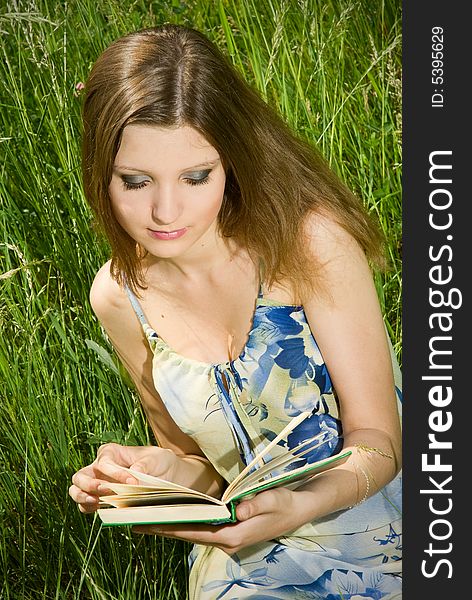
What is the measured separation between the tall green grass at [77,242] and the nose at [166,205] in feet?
1.29

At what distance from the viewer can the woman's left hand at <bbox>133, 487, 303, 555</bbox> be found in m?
1.22

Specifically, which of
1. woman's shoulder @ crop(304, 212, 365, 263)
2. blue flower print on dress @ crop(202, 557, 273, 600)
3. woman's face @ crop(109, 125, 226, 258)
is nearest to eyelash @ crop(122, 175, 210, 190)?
woman's face @ crop(109, 125, 226, 258)

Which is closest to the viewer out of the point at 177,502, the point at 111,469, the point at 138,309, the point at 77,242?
the point at 177,502

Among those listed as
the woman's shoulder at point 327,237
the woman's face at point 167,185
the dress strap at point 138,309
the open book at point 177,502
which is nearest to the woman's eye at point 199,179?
the woman's face at point 167,185

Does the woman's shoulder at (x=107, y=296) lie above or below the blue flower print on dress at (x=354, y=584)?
above

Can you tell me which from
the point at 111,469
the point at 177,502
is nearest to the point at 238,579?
the point at 111,469

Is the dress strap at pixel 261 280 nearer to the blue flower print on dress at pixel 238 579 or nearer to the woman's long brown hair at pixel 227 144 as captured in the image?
the woman's long brown hair at pixel 227 144

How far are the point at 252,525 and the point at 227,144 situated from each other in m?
0.52

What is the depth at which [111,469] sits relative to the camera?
135 cm

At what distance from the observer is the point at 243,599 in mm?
1547

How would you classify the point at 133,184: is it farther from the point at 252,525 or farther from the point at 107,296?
the point at 252,525

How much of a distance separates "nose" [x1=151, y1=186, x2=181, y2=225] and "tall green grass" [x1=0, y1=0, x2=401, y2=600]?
1.29ft

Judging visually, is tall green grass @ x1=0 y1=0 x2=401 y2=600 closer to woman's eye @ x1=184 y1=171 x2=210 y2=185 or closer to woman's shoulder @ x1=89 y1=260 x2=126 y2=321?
woman's shoulder @ x1=89 y1=260 x2=126 y2=321

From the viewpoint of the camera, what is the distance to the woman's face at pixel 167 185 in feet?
4.45
